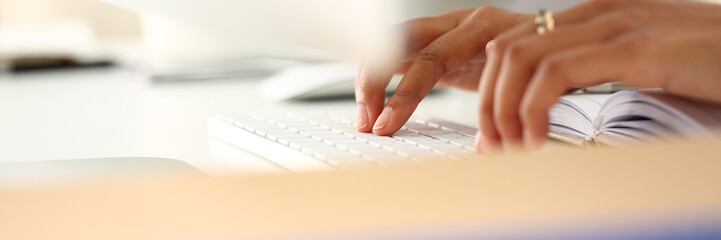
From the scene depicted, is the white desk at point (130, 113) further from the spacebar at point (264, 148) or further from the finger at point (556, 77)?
the finger at point (556, 77)

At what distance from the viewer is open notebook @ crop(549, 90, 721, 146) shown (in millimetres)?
479

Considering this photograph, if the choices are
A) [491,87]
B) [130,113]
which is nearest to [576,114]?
[491,87]

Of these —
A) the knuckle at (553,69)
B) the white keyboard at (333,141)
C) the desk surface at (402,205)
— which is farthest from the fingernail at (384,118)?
the desk surface at (402,205)

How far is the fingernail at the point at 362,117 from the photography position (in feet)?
2.20

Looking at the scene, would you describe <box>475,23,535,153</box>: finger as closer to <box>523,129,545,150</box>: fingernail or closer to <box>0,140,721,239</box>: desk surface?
<box>523,129,545,150</box>: fingernail

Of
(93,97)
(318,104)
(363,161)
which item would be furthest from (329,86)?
(363,161)

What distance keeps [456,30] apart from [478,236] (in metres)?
0.52

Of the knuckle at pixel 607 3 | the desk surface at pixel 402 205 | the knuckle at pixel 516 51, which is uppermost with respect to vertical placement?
the knuckle at pixel 607 3

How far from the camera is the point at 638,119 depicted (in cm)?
55

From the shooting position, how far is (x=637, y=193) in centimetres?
24

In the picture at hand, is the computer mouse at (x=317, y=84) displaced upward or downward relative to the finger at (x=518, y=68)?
upward

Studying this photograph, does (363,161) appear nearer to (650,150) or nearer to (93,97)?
(650,150)

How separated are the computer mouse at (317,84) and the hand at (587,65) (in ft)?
2.08

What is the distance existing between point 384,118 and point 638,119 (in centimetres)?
21
